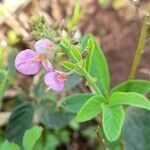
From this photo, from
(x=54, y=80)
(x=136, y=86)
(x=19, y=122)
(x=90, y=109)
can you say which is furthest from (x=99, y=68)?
(x=19, y=122)

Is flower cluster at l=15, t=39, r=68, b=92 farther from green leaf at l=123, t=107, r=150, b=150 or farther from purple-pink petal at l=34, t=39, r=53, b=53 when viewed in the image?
green leaf at l=123, t=107, r=150, b=150

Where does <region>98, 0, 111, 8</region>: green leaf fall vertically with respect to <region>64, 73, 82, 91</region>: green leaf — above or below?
below

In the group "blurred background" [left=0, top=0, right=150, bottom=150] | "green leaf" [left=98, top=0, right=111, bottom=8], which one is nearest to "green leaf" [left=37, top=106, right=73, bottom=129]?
"blurred background" [left=0, top=0, right=150, bottom=150]

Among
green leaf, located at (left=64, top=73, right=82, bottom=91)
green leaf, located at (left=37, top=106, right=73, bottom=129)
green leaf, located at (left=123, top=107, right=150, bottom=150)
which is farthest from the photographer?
green leaf, located at (left=37, top=106, right=73, bottom=129)

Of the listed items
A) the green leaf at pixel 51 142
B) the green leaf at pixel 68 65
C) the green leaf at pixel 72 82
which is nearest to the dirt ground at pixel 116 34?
the green leaf at pixel 51 142

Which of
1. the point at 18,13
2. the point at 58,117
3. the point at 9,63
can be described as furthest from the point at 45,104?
the point at 18,13

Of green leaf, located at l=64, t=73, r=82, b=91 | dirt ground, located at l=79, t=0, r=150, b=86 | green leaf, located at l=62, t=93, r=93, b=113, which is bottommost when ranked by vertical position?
dirt ground, located at l=79, t=0, r=150, b=86

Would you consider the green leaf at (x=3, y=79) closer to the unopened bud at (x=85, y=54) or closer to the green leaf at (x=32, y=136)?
the green leaf at (x=32, y=136)
